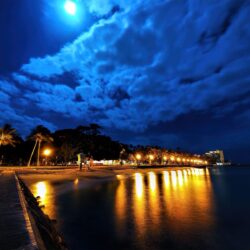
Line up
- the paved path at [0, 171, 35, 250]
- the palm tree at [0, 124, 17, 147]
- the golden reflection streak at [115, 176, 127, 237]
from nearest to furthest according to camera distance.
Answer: the paved path at [0, 171, 35, 250] < the golden reflection streak at [115, 176, 127, 237] < the palm tree at [0, 124, 17, 147]

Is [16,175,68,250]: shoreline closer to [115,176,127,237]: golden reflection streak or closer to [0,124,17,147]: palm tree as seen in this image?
[115,176,127,237]: golden reflection streak

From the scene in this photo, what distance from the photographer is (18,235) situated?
5.01 meters

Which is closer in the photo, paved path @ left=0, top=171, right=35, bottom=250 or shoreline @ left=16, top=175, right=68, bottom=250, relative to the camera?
paved path @ left=0, top=171, right=35, bottom=250

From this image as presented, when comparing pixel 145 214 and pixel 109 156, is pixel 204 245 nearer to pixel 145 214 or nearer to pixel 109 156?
pixel 145 214

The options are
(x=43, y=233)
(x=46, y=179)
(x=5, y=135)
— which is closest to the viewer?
(x=43, y=233)

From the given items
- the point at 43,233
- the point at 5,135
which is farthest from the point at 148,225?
the point at 5,135

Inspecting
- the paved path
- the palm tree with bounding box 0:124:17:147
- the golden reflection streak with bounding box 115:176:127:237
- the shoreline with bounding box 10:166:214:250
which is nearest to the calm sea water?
the golden reflection streak with bounding box 115:176:127:237

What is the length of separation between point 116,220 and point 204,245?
5.24 metres

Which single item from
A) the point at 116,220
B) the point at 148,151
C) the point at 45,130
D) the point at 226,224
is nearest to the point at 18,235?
the point at 116,220

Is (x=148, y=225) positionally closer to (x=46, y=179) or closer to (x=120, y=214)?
(x=120, y=214)

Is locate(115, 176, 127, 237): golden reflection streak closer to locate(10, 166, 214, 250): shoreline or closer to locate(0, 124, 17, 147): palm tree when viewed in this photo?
locate(10, 166, 214, 250): shoreline

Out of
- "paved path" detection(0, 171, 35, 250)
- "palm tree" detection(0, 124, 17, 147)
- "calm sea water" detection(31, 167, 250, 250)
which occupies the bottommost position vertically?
"calm sea water" detection(31, 167, 250, 250)

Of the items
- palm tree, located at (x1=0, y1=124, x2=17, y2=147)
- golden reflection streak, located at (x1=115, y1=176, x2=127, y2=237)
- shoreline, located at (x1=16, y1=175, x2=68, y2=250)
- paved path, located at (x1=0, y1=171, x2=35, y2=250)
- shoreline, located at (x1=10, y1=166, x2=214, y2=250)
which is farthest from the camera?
palm tree, located at (x1=0, y1=124, x2=17, y2=147)

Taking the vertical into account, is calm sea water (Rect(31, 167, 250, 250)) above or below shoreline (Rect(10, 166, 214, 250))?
below
